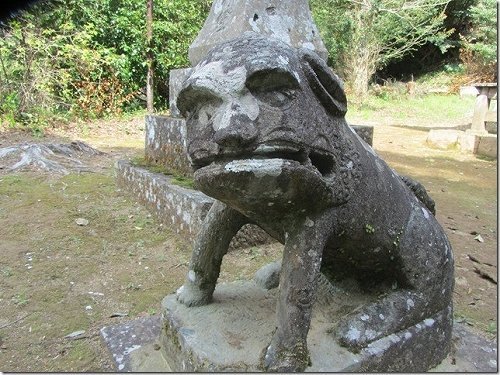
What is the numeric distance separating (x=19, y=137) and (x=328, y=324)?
766cm

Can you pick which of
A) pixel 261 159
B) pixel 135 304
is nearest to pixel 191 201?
pixel 135 304

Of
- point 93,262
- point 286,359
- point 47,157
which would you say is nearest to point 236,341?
point 286,359

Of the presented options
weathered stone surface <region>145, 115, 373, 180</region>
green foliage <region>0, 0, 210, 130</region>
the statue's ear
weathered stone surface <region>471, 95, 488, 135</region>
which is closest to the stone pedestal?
the statue's ear

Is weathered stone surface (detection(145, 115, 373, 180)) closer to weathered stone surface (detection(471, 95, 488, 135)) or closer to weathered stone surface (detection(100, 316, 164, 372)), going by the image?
weathered stone surface (detection(100, 316, 164, 372))

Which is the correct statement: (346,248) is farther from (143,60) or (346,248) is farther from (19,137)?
(143,60)

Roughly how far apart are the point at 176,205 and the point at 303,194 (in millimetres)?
2624

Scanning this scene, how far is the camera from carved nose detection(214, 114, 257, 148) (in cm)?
138

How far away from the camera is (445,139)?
9.53 meters

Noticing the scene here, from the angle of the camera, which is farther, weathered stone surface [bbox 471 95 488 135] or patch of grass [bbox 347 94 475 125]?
patch of grass [bbox 347 94 475 125]

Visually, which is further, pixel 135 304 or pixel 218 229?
pixel 135 304

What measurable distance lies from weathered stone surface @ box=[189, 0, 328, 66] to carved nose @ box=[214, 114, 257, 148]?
2.49 meters

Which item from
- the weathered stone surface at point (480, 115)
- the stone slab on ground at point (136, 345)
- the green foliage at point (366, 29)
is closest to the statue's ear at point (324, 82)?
the stone slab on ground at point (136, 345)

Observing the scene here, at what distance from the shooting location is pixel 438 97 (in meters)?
17.8

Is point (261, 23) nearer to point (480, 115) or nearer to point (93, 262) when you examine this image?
point (93, 262)
